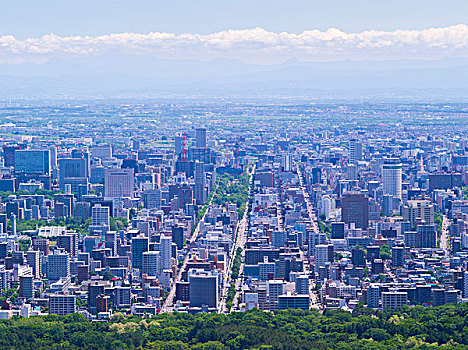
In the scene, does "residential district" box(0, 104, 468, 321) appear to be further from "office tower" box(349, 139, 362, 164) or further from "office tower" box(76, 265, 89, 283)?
"office tower" box(349, 139, 362, 164)

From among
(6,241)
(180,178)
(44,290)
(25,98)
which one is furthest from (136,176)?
(25,98)

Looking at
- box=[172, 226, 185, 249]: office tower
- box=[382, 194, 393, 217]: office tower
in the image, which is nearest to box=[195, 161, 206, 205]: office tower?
box=[382, 194, 393, 217]: office tower

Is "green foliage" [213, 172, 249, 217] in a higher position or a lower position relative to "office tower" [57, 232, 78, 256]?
lower

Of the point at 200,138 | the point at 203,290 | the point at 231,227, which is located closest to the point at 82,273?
the point at 203,290

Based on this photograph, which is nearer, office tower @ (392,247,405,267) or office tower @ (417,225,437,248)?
office tower @ (392,247,405,267)

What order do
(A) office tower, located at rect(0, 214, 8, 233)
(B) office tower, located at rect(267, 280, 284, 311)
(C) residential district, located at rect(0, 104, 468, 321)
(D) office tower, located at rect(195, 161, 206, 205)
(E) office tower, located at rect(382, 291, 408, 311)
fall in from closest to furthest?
(E) office tower, located at rect(382, 291, 408, 311)
(B) office tower, located at rect(267, 280, 284, 311)
(C) residential district, located at rect(0, 104, 468, 321)
(A) office tower, located at rect(0, 214, 8, 233)
(D) office tower, located at rect(195, 161, 206, 205)

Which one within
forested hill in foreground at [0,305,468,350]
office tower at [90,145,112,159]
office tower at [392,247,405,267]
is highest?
forested hill in foreground at [0,305,468,350]

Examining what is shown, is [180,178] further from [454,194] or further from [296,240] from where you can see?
[296,240]
